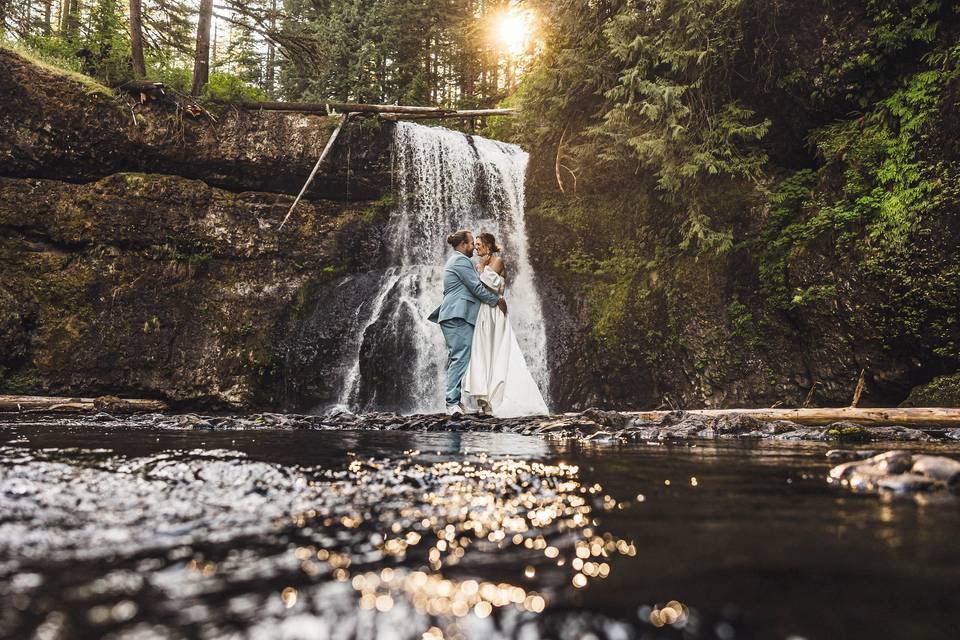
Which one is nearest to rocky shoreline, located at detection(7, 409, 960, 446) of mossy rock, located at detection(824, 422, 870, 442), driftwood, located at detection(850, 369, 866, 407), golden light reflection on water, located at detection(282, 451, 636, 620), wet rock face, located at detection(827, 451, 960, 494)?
mossy rock, located at detection(824, 422, 870, 442)

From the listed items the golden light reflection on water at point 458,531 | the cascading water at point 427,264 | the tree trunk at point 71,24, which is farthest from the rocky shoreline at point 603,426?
the tree trunk at point 71,24

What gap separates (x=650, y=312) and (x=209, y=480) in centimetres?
1132

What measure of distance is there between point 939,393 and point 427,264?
11.1 m

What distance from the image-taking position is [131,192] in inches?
541

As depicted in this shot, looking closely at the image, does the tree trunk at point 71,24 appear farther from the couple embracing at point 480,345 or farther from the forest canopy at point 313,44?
the couple embracing at point 480,345

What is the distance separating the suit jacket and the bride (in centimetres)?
18

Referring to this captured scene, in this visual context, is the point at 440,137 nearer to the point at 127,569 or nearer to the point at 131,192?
the point at 131,192

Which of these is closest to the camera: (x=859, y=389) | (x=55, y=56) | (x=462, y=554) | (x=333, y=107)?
(x=462, y=554)

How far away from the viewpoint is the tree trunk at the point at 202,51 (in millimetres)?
14734

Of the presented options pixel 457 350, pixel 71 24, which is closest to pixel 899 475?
pixel 457 350

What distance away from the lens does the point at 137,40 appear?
14.7 m

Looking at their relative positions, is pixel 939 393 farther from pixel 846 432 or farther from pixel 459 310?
pixel 459 310

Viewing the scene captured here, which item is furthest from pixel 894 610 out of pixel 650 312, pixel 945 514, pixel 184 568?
pixel 650 312

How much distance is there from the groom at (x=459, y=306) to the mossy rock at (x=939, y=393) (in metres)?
7.34
